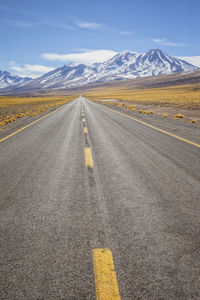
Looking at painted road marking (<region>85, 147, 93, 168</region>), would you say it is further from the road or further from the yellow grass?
the yellow grass

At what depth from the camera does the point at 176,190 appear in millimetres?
3373

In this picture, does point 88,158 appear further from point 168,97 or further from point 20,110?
point 168,97

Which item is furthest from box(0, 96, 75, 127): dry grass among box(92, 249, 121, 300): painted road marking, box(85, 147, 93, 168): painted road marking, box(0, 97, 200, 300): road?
box(92, 249, 121, 300): painted road marking

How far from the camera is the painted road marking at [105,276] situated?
1.58m

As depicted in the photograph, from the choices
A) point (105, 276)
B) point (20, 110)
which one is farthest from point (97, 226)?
point (20, 110)

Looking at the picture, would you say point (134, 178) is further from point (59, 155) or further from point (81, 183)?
point (59, 155)

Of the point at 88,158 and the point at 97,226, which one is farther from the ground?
the point at 88,158

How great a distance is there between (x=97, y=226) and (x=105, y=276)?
705mm

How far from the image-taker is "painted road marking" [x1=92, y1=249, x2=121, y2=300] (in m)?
1.58

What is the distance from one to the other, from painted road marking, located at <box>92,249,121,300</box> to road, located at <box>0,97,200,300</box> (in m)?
0.02

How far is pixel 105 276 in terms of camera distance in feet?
5.70

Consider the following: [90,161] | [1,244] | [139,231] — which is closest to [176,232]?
[139,231]

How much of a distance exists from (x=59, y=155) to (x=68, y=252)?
12.2ft

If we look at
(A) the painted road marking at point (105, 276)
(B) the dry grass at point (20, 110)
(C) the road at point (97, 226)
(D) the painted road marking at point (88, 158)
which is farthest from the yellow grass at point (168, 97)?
(A) the painted road marking at point (105, 276)
